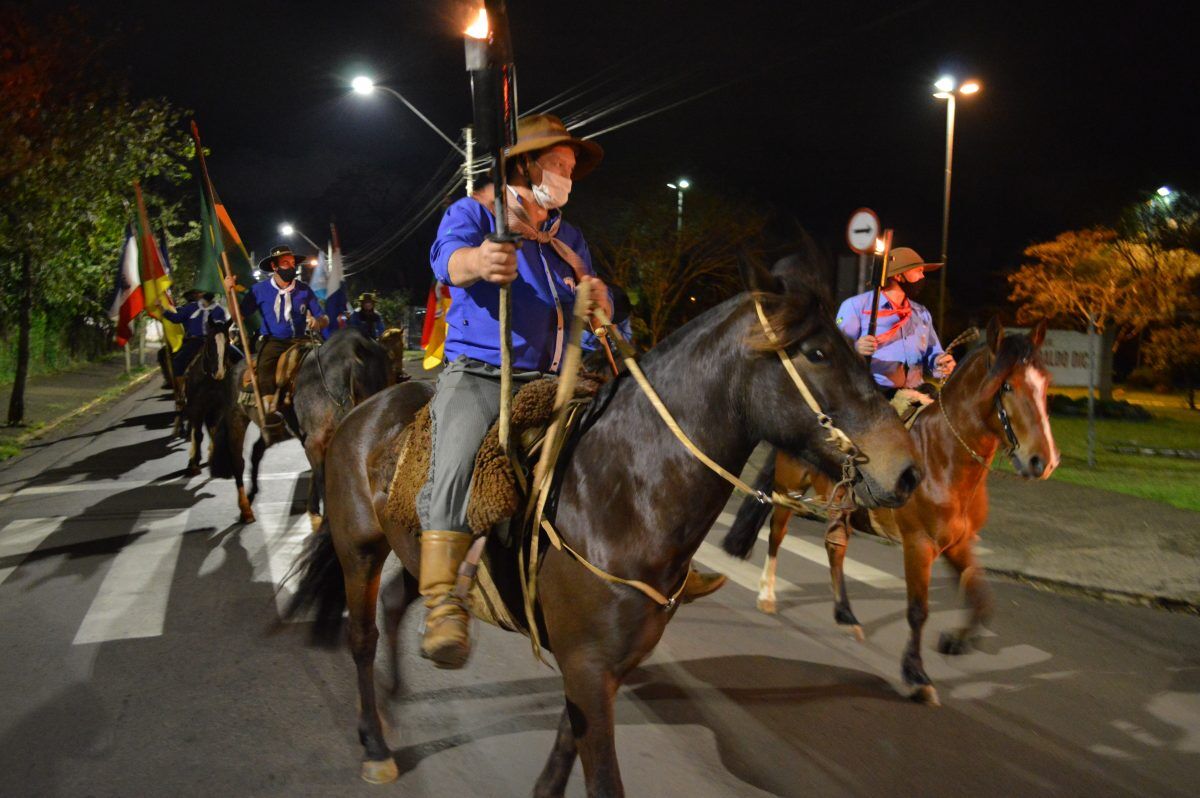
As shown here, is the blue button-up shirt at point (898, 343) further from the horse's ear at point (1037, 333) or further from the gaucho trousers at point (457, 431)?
the gaucho trousers at point (457, 431)

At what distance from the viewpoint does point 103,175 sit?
16.3 metres

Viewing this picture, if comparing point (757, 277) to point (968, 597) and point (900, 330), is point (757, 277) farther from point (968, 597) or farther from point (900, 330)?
point (900, 330)

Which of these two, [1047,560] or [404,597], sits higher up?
[404,597]

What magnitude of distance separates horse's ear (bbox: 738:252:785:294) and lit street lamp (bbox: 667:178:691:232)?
996 inches

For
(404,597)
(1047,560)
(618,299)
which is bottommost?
(1047,560)

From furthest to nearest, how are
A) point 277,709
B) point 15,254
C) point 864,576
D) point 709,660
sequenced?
point 15,254 < point 864,576 < point 709,660 < point 277,709

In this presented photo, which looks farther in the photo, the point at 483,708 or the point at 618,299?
the point at 483,708

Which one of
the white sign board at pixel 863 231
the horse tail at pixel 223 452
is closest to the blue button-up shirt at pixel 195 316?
the horse tail at pixel 223 452

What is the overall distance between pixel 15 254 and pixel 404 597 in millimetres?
15214

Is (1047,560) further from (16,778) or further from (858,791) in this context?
(16,778)

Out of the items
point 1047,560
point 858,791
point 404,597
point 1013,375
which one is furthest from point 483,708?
point 1047,560

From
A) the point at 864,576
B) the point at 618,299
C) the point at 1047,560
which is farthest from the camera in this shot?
the point at 1047,560

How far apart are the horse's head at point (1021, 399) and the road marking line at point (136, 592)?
5.50 m

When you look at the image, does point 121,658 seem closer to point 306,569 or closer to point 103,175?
point 306,569
